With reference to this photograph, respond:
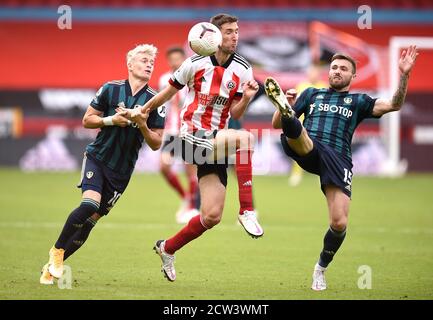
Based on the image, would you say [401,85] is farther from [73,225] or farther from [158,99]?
[73,225]

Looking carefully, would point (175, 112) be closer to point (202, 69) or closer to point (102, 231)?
point (102, 231)

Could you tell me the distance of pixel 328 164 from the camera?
25.4 ft

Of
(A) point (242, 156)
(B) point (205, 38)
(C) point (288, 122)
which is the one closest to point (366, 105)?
(C) point (288, 122)

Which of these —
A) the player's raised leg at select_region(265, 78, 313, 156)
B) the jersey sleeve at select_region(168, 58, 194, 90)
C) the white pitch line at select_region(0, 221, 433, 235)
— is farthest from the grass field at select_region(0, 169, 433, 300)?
the jersey sleeve at select_region(168, 58, 194, 90)

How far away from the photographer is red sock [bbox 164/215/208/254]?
26.0ft

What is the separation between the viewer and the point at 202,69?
7.77 m

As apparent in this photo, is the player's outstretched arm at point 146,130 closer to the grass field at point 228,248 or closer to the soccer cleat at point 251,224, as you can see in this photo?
the soccer cleat at point 251,224

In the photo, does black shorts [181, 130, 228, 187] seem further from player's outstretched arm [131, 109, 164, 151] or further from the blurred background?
the blurred background

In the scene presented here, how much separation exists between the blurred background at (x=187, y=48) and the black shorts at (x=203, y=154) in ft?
41.8

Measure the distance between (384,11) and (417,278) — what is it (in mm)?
16747

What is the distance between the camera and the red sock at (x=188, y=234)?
792 centimetres

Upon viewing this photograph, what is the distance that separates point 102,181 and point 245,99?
1436 mm

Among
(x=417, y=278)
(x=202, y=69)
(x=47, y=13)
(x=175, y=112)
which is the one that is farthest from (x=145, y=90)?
(x=47, y=13)
